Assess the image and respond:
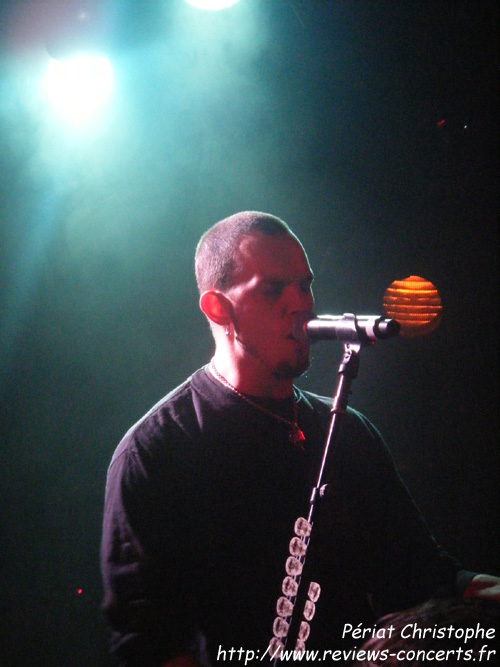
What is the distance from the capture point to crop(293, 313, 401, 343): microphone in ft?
3.92

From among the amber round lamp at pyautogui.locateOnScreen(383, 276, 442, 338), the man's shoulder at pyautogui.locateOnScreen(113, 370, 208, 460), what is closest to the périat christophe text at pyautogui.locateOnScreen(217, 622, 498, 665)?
the man's shoulder at pyautogui.locateOnScreen(113, 370, 208, 460)

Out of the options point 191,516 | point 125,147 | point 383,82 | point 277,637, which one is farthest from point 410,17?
point 277,637

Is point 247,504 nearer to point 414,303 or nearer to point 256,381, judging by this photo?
point 256,381

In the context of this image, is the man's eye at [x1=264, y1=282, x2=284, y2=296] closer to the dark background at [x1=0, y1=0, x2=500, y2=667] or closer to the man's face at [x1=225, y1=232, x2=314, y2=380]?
the man's face at [x1=225, y1=232, x2=314, y2=380]

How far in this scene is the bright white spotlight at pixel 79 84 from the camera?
2.68 m

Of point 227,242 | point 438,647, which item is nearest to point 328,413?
point 227,242

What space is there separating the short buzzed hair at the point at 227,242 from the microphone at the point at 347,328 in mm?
625

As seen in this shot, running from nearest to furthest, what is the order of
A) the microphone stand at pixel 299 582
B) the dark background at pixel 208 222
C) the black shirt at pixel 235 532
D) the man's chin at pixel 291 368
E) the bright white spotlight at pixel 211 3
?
the microphone stand at pixel 299 582
the black shirt at pixel 235 532
the man's chin at pixel 291 368
the bright white spotlight at pixel 211 3
the dark background at pixel 208 222

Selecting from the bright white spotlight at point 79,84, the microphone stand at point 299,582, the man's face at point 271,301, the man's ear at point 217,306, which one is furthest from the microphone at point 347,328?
the bright white spotlight at point 79,84

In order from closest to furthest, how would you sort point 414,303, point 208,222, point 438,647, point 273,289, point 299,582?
point 438,647
point 299,582
point 273,289
point 208,222
point 414,303

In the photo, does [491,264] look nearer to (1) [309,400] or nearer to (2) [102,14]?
(1) [309,400]

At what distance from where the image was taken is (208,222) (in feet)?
9.99

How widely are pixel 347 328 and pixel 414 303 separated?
7.05 feet

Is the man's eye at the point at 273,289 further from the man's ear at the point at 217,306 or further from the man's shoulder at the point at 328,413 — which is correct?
the man's shoulder at the point at 328,413
